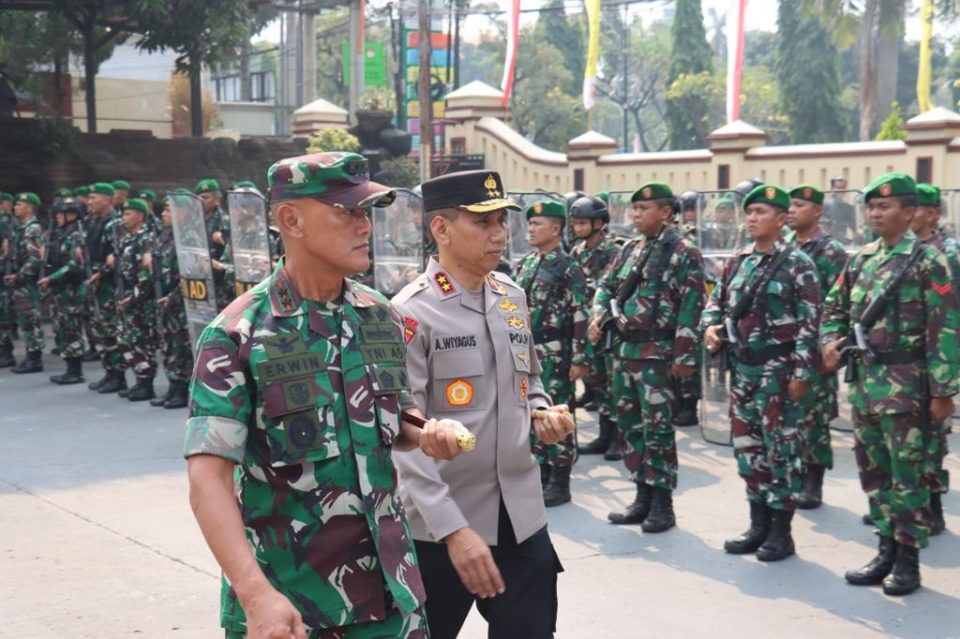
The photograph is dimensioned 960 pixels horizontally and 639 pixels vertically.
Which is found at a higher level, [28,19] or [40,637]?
[28,19]

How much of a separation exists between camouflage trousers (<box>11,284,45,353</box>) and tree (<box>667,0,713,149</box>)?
43704mm

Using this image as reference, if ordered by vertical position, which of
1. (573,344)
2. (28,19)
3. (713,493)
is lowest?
(713,493)

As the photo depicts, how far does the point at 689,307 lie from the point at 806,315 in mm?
790

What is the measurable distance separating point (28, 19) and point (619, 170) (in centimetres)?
1179

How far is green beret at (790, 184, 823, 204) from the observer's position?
8344 millimetres

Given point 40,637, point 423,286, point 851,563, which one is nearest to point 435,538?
point 423,286

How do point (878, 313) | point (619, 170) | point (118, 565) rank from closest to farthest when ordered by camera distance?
point (878, 313) < point (118, 565) < point (619, 170)

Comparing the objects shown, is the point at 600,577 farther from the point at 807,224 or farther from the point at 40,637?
the point at 807,224

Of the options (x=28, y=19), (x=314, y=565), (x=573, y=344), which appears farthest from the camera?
(x=28, y=19)

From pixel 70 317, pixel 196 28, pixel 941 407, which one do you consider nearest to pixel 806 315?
pixel 941 407

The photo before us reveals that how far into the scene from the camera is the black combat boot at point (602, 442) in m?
9.68

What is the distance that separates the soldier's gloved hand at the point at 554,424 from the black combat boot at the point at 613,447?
19.0ft

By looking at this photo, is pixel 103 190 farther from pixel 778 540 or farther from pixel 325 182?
pixel 325 182

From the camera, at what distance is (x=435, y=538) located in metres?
3.44
